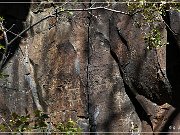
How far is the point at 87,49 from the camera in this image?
4344 millimetres

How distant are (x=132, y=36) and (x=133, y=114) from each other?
2.64ft

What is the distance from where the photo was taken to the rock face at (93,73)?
4086 mm

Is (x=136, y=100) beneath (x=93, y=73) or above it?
beneath

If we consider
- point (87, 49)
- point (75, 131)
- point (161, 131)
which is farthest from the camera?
point (87, 49)

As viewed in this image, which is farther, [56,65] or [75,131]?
[56,65]

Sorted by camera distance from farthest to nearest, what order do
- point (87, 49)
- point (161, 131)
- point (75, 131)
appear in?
1. point (87, 49)
2. point (161, 131)
3. point (75, 131)

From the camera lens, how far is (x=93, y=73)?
4.24m

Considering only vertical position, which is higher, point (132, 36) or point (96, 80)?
point (132, 36)

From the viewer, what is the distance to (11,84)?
4402 mm

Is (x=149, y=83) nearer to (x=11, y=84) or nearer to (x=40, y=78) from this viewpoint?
(x=40, y=78)

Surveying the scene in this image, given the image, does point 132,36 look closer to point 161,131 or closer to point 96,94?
point 96,94

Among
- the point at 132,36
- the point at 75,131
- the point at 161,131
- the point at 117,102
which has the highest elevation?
the point at 132,36

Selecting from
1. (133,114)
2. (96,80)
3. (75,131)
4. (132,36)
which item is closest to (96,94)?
(96,80)

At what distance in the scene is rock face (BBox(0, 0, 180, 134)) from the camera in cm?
409
